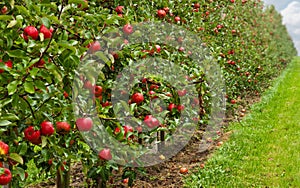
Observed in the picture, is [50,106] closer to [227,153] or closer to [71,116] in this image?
[71,116]

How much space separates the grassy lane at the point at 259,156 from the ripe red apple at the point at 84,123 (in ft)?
6.80

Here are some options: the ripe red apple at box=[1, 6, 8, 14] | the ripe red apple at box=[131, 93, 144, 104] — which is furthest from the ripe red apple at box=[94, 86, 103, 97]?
the ripe red apple at box=[1, 6, 8, 14]

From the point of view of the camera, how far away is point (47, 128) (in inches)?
67.0

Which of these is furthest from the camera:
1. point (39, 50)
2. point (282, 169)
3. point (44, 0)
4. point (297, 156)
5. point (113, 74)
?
point (297, 156)

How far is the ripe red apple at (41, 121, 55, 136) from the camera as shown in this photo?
1.70m

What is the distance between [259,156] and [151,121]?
266 cm

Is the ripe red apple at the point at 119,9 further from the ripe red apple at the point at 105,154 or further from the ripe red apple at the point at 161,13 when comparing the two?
the ripe red apple at the point at 105,154

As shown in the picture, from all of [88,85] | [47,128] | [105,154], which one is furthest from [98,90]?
[47,128]

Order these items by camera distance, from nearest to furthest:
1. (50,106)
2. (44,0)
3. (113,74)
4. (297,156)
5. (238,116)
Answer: (50,106) < (44,0) < (113,74) < (297,156) < (238,116)

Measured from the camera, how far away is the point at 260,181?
3803 millimetres

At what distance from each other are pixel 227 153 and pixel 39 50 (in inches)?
135

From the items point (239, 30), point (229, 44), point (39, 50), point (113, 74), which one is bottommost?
point (39, 50)

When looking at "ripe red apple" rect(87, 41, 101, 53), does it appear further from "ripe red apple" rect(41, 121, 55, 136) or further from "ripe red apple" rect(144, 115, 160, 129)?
"ripe red apple" rect(144, 115, 160, 129)

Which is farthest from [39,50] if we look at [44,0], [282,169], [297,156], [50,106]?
[297,156]
